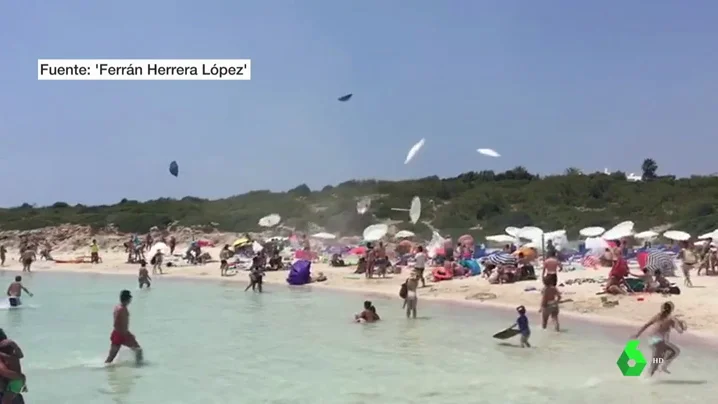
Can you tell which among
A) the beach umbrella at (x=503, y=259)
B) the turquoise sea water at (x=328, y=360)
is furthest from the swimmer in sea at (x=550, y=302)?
the beach umbrella at (x=503, y=259)

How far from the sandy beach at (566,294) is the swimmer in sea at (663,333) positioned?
326cm

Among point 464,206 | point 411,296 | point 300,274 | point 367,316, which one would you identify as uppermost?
point 464,206

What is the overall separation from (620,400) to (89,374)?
724 cm

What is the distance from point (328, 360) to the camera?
12.7m

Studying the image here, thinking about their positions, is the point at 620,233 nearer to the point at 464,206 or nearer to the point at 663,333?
the point at 663,333

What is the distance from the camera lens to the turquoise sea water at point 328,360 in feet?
33.5

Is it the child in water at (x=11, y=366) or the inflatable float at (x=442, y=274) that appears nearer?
the child in water at (x=11, y=366)

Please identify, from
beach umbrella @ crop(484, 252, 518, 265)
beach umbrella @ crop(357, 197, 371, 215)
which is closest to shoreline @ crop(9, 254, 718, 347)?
beach umbrella @ crop(484, 252, 518, 265)

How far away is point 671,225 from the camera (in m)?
40.3

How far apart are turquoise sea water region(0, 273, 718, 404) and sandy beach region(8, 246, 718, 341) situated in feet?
3.03

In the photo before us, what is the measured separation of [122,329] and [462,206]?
44.0m

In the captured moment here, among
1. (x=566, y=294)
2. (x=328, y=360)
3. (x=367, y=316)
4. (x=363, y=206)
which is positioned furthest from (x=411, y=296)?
(x=363, y=206)

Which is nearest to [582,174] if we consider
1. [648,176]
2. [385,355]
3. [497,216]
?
[648,176]

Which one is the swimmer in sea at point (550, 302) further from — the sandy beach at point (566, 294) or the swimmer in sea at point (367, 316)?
the swimmer in sea at point (367, 316)
